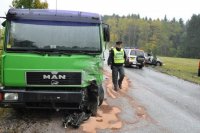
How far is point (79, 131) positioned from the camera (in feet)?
28.6

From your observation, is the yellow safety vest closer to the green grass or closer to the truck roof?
the truck roof

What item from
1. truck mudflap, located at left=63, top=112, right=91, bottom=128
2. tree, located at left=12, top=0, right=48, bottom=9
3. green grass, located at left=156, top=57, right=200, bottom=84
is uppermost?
tree, located at left=12, top=0, right=48, bottom=9

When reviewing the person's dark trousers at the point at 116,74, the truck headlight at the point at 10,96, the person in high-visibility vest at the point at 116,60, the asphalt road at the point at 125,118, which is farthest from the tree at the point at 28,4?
the truck headlight at the point at 10,96

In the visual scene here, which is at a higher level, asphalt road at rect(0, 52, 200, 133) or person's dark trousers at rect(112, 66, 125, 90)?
person's dark trousers at rect(112, 66, 125, 90)

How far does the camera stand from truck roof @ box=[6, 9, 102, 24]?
975 centimetres

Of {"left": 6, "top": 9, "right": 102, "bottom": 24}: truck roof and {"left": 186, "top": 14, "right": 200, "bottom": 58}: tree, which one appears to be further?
{"left": 186, "top": 14, "right": 200, "bottom": 58}: tree

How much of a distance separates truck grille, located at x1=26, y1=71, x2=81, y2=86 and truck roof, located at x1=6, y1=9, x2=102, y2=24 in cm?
142

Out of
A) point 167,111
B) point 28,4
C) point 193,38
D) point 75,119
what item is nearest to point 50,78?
point 75,119

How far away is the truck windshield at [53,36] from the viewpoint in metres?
9.60

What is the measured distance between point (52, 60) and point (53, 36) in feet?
2.50

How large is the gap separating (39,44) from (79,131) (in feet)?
7.57

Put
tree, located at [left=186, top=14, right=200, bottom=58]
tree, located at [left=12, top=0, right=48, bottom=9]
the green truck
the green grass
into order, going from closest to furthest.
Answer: the green truck → tree, located at [left=12, top=0, right=48, bottom=9] → the green grass → tree, located at [left=186, top=14, right=200, bottom=58]

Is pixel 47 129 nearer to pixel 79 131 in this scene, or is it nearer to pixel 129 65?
pixel 79 131

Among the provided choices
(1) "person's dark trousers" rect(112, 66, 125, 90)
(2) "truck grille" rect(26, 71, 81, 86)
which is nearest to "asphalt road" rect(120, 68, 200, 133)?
(1) "person's dark trousers" rect(112, 66, 125, 90)
